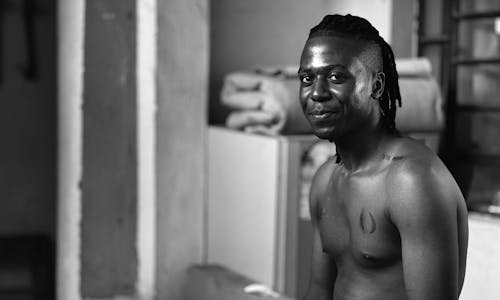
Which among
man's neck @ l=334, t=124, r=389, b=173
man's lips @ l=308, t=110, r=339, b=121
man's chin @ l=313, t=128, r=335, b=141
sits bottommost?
man's neck @ l=334, t=124, r=389, b=173

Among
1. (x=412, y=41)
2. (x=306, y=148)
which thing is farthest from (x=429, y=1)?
(x=306, y=148)

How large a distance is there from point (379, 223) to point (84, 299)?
2.60 metres

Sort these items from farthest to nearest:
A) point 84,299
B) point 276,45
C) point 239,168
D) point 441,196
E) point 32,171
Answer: point 32,171 < point 276,45 < point 84,299 < point 239,168 < point 441,196

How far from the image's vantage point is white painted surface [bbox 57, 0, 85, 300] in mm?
3836

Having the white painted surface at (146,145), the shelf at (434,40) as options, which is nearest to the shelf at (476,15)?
the shelf at (434,40)

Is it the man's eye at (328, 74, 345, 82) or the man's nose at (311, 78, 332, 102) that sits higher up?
the man's eye at (328, 74, 345, 82)

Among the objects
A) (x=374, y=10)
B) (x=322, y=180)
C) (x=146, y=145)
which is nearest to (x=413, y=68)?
(x=374, y=10)

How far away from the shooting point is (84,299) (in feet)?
12.7

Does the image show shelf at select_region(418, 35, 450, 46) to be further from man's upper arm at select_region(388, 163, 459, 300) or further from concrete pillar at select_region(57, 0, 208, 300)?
man's upper arm at select_region(388, 163, 459, 300)

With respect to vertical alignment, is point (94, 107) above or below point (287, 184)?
above

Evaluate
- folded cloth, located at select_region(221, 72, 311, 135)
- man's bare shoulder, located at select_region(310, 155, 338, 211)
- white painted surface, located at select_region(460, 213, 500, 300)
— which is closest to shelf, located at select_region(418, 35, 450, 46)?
folded cloth, located at select_region(221, 72, 311, 135)

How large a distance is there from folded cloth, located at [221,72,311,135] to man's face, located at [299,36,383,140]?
5.96 feet

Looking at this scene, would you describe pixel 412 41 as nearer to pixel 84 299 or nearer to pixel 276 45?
A: pixel 276 45

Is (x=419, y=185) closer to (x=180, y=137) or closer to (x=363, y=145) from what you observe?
(x=363, y=145)
